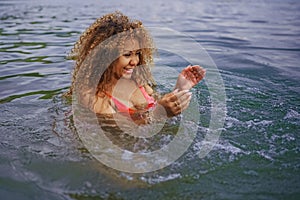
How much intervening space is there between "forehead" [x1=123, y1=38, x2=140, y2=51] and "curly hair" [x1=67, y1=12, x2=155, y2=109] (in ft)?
0.09

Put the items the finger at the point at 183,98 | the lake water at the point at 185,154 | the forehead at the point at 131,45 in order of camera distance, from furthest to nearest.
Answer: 1. the forehead at the point at 131,45
2. the finger at the point at 183,98
3. the lake water at the point at 185,154

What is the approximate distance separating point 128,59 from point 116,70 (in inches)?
6.7

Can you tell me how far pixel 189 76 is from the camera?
3.51 meters

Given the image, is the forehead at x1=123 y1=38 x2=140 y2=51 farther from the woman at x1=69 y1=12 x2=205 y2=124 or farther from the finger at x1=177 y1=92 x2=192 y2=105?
the finger at x1=177 y1=92 x2=192 y2=105

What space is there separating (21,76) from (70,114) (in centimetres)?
186

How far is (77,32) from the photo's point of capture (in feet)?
28.8

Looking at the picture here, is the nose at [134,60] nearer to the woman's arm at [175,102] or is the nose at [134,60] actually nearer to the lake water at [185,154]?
the woman's arm at [175,102]

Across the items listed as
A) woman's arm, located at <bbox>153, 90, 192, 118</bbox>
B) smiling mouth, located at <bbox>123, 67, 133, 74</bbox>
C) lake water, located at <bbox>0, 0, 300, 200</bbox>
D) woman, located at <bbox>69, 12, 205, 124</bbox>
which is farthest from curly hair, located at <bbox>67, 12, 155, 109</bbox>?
woman's arm, located at <bbox>153, 90, 192, 118</bbox>

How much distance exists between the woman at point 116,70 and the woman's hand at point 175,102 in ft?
0.69

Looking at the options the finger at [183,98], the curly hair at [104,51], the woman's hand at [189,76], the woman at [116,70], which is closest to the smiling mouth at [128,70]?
the woman at [116,70]

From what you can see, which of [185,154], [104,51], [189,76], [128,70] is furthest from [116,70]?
[185,154]

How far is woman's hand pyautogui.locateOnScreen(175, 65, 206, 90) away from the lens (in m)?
3.47

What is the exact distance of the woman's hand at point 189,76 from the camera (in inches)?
137

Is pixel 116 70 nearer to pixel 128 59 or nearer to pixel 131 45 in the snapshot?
pixel 128 59
